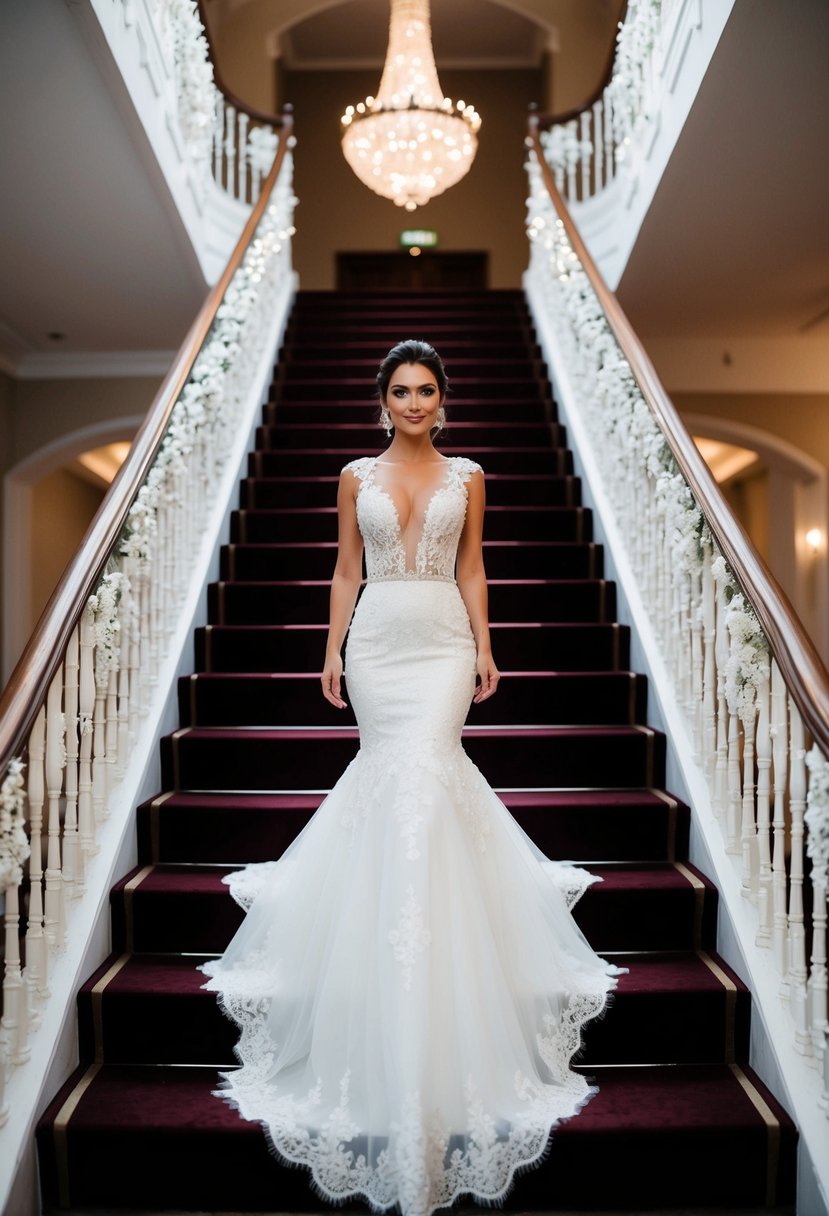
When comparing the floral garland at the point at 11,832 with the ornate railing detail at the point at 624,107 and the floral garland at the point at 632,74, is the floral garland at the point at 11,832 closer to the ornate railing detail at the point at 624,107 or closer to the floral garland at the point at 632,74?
the ornate railing detail at the point at 624,107

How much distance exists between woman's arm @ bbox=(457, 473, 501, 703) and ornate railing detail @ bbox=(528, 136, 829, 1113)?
711 mm

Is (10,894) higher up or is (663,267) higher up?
(663,267)

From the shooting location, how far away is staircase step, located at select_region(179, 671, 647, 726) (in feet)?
13.9

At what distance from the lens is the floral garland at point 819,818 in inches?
93.9

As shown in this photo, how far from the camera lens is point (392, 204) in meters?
12.3

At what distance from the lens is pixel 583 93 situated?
1152cm

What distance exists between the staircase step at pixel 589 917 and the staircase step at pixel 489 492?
9.48ft

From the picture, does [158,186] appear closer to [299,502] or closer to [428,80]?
[299,502]

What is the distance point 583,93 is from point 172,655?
9.76m

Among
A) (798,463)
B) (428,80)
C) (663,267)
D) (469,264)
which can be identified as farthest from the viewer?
(469,264)

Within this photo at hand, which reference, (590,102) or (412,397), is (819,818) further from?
(590,102)

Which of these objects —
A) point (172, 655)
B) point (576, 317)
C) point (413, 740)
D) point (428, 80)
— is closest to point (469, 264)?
point (428, 80)

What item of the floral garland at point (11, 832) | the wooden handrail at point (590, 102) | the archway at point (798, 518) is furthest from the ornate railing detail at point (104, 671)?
the archway at point (798, 518)

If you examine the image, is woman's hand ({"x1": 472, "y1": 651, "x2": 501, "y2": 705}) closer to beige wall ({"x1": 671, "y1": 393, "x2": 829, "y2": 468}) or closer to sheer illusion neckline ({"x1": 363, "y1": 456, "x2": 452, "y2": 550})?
sheer illusion neckline ({"x1": 363, "y1": 456, "x2": 452, "y2": 550})
